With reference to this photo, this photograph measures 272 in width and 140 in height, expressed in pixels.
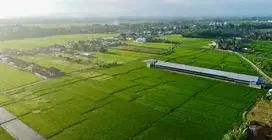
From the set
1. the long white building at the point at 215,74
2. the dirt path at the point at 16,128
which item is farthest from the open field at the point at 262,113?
the dirt path at the point at 16,128

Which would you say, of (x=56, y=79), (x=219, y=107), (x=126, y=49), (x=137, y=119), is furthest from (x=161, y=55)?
(x=137, y=119)

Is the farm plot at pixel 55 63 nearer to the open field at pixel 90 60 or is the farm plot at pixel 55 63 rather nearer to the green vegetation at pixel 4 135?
the open field at pixel 90 60

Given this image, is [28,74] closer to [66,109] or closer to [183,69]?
[66,109]

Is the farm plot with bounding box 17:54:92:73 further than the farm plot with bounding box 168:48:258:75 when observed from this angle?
No

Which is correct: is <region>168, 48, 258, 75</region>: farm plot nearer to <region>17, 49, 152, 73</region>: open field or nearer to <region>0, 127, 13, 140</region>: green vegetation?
<region>17, 49, 152, 73</region>: open field

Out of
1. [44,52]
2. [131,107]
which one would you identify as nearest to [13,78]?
[131,107]

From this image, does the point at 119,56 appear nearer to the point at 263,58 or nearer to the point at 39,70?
the point at 39,70

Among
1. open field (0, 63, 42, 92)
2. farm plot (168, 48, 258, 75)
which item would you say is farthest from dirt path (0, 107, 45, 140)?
farm plot (168, 48, 258, 75)
